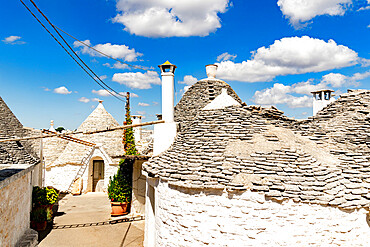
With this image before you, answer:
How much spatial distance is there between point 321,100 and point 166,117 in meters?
9.07

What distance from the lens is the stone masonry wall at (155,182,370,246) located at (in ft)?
19.4

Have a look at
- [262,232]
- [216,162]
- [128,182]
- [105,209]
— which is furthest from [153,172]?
[105,209]

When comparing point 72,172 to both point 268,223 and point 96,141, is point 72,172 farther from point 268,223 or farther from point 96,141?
point 268,223

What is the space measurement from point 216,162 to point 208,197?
891 millimetres

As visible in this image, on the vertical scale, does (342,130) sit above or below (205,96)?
below

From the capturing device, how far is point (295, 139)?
7.79 metres

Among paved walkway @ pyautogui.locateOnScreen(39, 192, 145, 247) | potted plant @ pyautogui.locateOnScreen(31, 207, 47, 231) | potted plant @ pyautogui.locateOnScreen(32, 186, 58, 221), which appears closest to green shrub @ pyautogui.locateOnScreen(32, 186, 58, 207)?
potted plant @ pyautogui.locateOnScreen(32, 186, 58, 221)

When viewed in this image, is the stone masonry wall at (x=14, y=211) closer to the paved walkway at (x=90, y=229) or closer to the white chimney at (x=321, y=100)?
the paved walkway at (x=90, y=229)

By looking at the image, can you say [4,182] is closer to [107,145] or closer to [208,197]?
[208,197]

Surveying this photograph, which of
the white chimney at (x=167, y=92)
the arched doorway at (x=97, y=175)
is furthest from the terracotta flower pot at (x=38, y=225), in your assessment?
the arched doorway at (x=97, y=175)

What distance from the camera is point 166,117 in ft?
30.6

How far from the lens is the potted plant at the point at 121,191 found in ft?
42.0

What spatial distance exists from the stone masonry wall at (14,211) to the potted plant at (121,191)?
12.6ft

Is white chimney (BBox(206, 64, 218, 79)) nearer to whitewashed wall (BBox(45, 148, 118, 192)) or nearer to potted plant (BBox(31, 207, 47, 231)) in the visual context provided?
whitewashed wall (BBox(45, 148, 118, 192))
